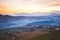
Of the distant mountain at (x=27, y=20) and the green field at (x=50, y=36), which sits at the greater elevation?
the distant mountain at (x=27, y=20)

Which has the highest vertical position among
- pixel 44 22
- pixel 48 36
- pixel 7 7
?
pixel 7 7

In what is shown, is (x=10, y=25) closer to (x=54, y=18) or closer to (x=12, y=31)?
(x=12, y=31)

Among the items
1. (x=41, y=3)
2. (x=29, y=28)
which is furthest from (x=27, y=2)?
(x=29, y=28)

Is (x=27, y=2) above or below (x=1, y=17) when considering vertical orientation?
above

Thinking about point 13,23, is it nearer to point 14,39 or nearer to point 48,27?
point 14,39

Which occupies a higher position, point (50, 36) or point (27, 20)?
point (27, 20)

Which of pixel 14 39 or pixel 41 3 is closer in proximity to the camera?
pixel 14 39

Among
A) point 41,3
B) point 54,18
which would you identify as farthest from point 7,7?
point 54,18

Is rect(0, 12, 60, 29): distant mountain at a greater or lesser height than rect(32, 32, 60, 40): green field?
greater
